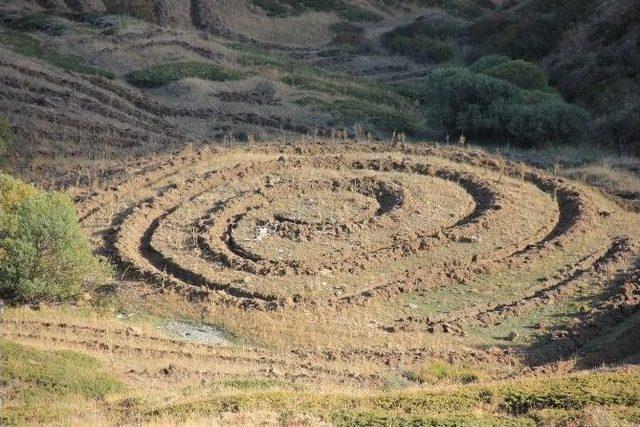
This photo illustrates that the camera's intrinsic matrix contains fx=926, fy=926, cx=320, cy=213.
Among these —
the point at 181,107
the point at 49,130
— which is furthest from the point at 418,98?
the point at 49,130

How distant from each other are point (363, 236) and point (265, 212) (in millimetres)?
3505

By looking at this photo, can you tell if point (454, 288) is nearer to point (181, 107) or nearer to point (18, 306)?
point (18, 306)

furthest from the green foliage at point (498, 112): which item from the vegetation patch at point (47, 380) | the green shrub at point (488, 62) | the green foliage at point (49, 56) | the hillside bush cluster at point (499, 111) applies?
the vegetation patch at point (47, 380)

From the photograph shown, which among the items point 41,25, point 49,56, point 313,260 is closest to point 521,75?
point 49,56

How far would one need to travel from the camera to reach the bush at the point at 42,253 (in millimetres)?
22484

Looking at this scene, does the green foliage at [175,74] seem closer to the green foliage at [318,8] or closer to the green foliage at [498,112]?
the green foliage at [498,112]

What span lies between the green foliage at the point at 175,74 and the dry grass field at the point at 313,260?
0.24 meters

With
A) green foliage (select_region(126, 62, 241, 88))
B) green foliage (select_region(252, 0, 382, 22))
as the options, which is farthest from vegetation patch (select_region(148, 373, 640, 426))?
green foliage (select_region(252, 0, 382, 22))

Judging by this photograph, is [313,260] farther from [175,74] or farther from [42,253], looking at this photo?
[175,74]

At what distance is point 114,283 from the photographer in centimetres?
2503

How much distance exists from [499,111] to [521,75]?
8402 millimetres

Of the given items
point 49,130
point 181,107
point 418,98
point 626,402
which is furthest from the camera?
point 418,98

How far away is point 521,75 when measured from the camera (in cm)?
5066

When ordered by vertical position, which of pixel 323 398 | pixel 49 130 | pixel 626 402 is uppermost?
pixel 626 402
